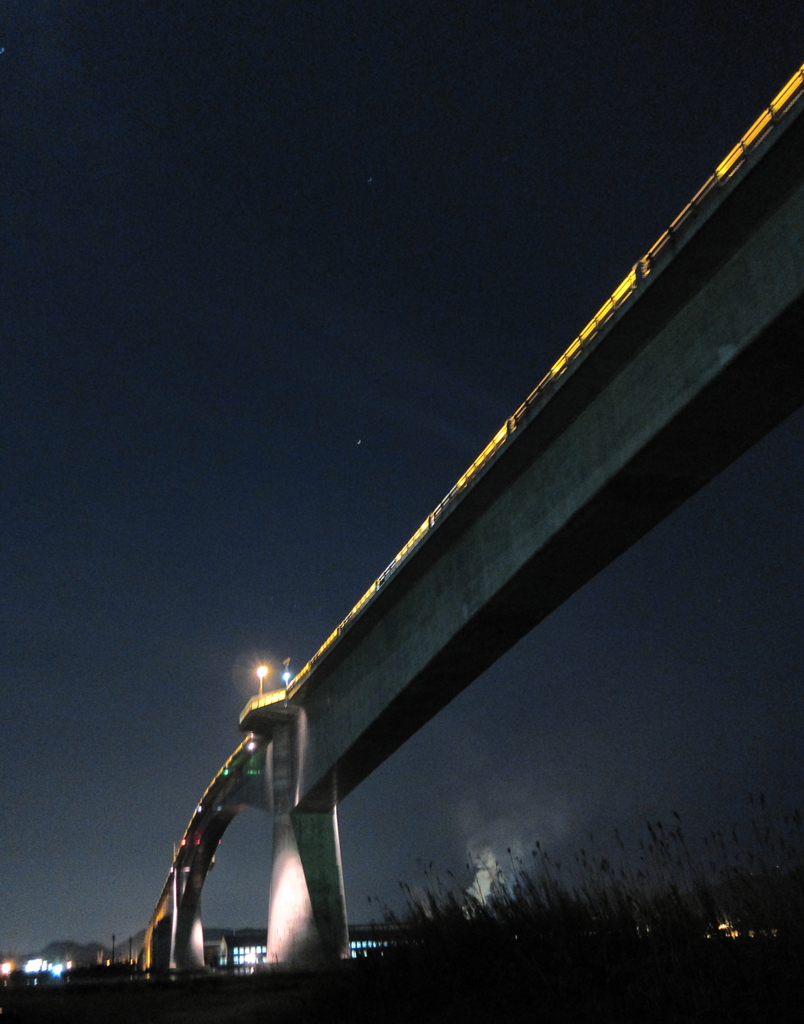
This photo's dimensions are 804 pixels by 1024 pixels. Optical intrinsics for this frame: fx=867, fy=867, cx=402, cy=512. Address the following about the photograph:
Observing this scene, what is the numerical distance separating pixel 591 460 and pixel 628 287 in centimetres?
389

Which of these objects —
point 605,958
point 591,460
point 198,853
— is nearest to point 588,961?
point 605,958

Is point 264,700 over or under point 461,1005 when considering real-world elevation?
over

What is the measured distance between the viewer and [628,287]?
61.1 ft

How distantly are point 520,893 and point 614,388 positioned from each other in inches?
444

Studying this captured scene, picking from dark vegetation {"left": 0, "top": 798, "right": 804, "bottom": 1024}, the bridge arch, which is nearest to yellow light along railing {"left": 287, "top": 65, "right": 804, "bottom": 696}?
dark vegetation {"left": 0, "top": 798, "right": 804, "bottom": 1024}

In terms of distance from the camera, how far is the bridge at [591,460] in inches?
627

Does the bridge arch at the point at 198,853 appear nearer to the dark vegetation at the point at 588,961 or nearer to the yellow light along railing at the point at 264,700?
the yellow light along railing at the point at 264,700

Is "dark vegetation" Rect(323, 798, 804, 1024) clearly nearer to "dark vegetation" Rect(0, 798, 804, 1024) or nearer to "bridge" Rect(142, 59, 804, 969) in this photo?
"dark vegetation" Rect(0, 798, 804, 1024)

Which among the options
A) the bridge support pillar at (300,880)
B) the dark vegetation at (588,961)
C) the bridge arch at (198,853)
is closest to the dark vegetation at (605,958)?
the dark vegetation at (588,961)

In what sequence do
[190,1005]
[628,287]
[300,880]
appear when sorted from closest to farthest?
[628,287] < [190,1005] < [300,880]

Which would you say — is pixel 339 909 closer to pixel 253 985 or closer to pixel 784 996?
pixel 253 985

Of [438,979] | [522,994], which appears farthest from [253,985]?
[522,994]

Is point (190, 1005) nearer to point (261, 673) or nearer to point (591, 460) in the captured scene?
point (591, 460)

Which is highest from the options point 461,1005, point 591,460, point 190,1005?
point 591,460
